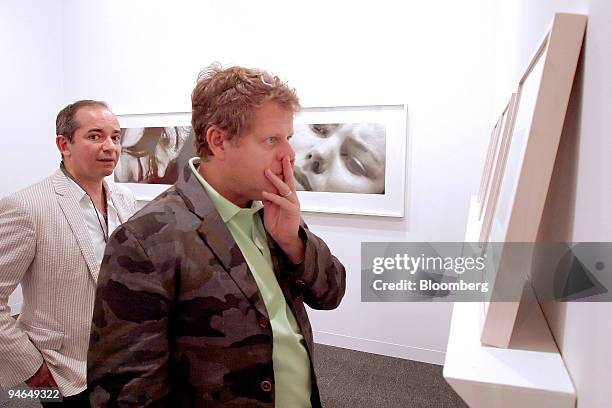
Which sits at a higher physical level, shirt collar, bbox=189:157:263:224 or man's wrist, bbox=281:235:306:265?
shirt collar, bbox=189:157:263:224

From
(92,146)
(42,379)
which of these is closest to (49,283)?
(42,379)

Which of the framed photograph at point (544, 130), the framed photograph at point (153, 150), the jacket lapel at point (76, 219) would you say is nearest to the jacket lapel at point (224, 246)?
the framed photograph at point (544, 130)

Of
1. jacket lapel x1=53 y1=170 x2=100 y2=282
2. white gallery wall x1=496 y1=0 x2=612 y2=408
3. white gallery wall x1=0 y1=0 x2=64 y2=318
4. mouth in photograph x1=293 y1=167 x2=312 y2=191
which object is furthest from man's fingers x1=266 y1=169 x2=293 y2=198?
white gallery wall x1=0 y1=0 x2=64 y2=318

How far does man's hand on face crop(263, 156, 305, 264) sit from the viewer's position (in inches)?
48.9

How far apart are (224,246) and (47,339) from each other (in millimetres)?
Answer: 1234

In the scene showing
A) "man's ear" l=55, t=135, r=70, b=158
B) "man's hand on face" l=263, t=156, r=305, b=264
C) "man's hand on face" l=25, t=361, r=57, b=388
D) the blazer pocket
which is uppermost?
"man's ear" l=55, t=135, r=70, b=158

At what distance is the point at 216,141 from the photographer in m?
1.21

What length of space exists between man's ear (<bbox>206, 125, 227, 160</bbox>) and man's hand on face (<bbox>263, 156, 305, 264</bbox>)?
139mm

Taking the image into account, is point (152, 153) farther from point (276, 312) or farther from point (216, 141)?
point (276, 312)

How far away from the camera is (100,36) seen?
4.84 meters

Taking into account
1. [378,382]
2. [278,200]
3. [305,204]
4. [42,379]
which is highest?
[278,200]

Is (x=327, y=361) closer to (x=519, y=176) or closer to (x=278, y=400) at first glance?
(x=278, y=400)

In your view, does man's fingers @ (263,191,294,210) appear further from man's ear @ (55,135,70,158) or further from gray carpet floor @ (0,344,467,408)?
gray carpet floor @ (0,344,467,408)

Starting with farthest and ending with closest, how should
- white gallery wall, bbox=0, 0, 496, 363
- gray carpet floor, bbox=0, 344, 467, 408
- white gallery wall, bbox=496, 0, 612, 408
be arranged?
white gallery wall, bbox=0, 0, 496, 363 < gray carpet floor, bbox=0, 344, 467, 408 < white gallery wall, bbox=496, 0, 612, 408
